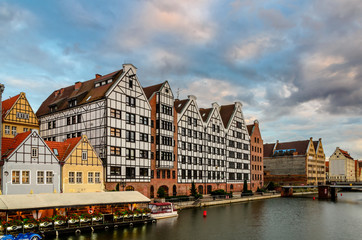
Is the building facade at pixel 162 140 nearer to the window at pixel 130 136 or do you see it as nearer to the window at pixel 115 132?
the window at pixel 130 136

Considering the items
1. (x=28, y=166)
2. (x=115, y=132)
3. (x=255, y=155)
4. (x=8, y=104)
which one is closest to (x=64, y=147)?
(x=28, y=166)

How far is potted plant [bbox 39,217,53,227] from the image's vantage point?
3609 cm

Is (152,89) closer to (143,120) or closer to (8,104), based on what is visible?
(143,120)

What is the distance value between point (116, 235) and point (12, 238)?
411 inches

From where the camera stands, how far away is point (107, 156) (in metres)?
56.8

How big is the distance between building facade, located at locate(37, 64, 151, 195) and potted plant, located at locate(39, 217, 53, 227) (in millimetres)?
19528

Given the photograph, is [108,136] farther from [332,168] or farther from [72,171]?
[332,168]

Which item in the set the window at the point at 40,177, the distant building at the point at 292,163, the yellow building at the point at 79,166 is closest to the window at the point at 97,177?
the yellow building at the point at 79,166

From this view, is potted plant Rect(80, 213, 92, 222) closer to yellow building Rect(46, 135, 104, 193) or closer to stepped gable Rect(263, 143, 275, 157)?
yellow building Rect(46, 135, 104, 193)

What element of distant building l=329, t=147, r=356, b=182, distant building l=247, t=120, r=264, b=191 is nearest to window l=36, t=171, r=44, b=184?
distant building l=247, t=120, r=264, b=191

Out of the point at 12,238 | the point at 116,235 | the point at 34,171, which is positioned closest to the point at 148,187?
the point at 34,171

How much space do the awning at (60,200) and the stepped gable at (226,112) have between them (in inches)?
2077

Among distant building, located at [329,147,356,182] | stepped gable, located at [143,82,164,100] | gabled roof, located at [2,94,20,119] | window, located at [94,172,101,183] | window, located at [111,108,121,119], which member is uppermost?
stepped gable, located at [143,82,164,100]

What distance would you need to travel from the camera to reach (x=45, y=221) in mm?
36469
